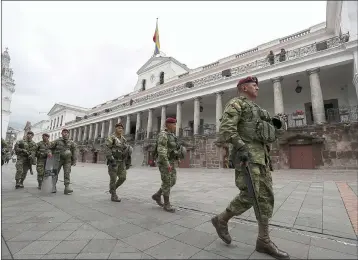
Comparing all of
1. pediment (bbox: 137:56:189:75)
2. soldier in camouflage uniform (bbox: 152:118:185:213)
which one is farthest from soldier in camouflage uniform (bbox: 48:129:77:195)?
pediment (bbox: 137:56:189:75)

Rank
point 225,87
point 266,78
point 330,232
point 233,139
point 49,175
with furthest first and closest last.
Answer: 1. point 225,87
2. point 266,78
3. point 49,175
4. point 330,232
5. point 233,139

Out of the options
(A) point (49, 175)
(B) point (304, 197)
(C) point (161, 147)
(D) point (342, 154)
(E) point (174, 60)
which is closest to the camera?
(C) point (161, 147)

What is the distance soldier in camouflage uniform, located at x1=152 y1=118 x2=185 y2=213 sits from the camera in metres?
4.10

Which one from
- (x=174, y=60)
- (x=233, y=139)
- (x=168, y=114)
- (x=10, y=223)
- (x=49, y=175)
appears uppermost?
(x=174, y=60)

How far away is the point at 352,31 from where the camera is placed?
12.4 metres

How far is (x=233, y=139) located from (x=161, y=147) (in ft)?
7.08

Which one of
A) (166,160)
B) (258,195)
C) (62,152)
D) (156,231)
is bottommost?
(156,231)

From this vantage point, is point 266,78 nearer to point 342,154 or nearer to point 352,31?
point 352,31

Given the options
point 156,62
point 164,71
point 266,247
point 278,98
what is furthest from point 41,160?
point 156,62

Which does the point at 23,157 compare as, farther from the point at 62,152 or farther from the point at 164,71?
the point at 164,71

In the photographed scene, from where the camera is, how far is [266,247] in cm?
217

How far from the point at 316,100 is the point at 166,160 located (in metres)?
13.7

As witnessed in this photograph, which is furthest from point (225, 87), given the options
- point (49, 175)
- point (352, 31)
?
point (49, 175)

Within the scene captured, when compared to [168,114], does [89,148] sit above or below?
below
